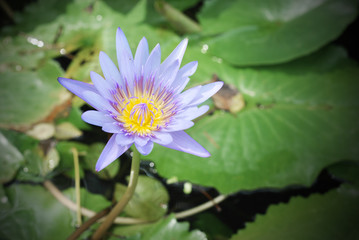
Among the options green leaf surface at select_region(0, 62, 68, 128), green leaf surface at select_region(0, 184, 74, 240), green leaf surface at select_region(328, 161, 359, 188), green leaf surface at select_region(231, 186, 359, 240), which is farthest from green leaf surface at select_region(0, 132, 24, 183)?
green leaf surface at select_region(328, 161, 359, 188)

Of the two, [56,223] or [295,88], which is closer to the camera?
[56,223]

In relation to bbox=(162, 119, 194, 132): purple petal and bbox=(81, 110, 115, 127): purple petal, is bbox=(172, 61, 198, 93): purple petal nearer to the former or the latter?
bbox=(162, 119, 194, 132): purple petal

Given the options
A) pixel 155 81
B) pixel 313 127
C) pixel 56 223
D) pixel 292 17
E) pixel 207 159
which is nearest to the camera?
pixel 155 81

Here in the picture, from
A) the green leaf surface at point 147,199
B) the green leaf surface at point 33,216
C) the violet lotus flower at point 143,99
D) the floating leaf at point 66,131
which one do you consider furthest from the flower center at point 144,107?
the floating leaf at point 66,131

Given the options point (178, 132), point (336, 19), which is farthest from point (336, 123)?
point (178, 132)

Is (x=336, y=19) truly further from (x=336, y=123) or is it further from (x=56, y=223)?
(x=56, y=223)

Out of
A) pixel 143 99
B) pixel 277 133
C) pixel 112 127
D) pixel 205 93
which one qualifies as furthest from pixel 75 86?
pixel 277 133
